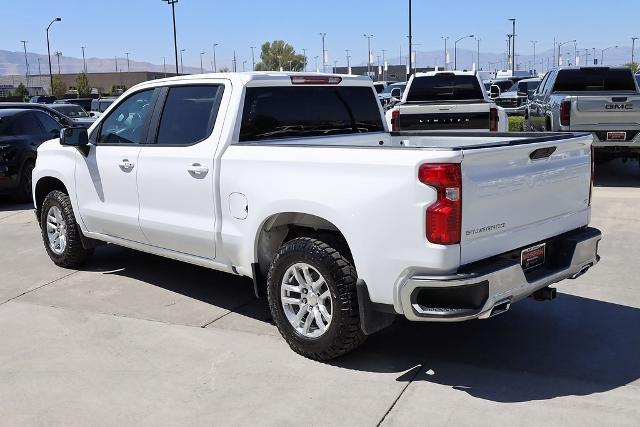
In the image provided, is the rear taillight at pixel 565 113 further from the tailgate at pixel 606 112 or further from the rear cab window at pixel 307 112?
the rear cab window at pixel 307 112

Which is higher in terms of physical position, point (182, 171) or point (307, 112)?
point (307, 112)

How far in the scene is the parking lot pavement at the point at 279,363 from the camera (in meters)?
3.92

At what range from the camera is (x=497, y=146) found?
13.1 ft

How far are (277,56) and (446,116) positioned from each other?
5062 inches

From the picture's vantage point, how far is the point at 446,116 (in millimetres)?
11422

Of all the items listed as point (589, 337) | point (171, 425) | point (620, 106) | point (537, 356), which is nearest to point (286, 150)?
point (171, 425)

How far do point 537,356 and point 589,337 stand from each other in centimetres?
56

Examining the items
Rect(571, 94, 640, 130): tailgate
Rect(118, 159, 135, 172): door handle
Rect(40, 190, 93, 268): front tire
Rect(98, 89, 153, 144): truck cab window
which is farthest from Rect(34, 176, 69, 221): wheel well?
Rect(571, 94, 640, 130): tailgate

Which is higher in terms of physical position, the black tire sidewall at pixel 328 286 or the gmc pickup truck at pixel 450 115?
the gmc pickup truck at pixel 450 115

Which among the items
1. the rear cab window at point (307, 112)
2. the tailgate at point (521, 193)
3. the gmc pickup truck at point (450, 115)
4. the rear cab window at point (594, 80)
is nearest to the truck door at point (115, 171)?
the rear cab window at point (307, 112)

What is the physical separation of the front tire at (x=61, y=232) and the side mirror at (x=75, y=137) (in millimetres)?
843

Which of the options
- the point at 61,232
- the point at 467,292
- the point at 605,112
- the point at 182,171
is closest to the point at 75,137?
the point at 61,232

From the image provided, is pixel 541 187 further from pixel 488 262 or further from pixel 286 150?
pixel 286 150

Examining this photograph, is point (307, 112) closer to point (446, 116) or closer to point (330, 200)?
point (330, 200)
